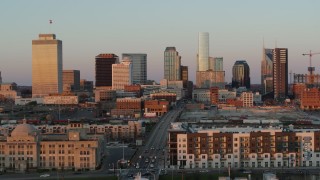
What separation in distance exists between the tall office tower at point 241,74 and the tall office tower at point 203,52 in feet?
55.2

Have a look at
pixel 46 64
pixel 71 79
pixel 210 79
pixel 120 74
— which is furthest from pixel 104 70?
pixel 210 79

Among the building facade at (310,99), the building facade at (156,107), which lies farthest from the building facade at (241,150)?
the building facade at (310,99)

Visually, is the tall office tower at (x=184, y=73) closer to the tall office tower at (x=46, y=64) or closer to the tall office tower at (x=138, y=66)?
the tall office tower at (x=138, y=66)

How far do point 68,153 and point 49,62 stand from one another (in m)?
94.6

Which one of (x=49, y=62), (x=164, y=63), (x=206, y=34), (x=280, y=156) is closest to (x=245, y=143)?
(x=280, y=156)

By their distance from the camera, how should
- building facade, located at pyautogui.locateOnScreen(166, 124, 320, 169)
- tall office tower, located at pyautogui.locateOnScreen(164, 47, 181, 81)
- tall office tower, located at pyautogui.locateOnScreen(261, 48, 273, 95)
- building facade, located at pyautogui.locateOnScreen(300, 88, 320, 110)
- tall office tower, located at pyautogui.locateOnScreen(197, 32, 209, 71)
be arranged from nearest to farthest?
building facade, located at pyautogui.locateOnScreen(166, 124, 320, 169) < building facade, located at pyautogui.locateOnScreen(300, 88, 320, 110) < tall office tower, located at pyautogui.locateOnScreen(164, 47, 181, 81) < tall office tower, located at pyautogui.locateOnScreen(261, 48, 273, 95) < tall office tower, located at pyautogui.locateOnScreen(197, 32, 209, 71)

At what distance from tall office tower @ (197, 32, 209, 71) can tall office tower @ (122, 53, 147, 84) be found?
34590 mm

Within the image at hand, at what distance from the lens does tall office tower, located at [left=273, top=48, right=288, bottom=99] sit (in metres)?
132

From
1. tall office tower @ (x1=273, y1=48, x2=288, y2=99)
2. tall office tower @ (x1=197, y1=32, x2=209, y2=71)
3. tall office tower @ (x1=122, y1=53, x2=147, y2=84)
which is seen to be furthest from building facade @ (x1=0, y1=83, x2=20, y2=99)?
tall office tower @ (x1=197, y1=32, x2=209, y2=71)

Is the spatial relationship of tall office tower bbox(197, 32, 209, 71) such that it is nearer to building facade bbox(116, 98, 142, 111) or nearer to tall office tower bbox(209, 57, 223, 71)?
tall office tower bbox(209, 57, 223, 71)

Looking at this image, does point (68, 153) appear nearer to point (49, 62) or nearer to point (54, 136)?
point (54, 136)

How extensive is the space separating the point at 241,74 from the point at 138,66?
32.1 metres

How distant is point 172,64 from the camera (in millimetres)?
163375

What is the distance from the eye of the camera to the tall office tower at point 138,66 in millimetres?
158750
